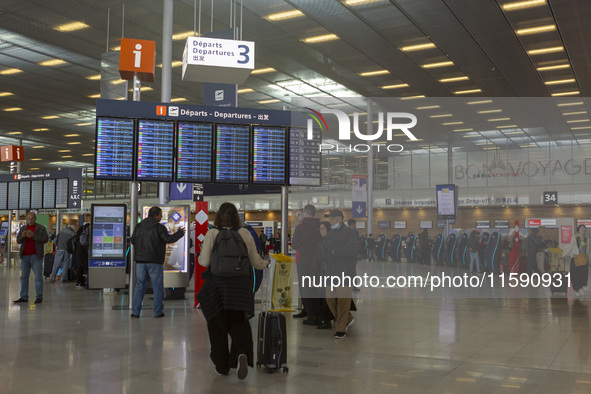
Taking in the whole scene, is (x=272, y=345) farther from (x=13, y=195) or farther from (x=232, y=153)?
(x=13, y=195)

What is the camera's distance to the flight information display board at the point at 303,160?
8.96 metres

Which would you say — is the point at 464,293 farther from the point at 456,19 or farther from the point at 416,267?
the point at 456,19

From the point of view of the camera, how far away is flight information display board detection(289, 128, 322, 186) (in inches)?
353

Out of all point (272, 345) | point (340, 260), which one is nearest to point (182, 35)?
point (340, 260)

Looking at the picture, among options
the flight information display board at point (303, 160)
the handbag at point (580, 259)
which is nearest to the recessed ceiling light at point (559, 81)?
the handbag at point (580, 259)

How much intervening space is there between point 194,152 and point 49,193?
11137 mm

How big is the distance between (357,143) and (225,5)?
5889mm

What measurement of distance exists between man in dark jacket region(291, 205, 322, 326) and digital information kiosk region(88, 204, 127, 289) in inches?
165

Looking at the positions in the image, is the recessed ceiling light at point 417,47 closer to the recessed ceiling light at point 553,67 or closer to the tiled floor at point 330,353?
the recessed ceiling light at point 553,67

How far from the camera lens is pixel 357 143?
779 centimetres

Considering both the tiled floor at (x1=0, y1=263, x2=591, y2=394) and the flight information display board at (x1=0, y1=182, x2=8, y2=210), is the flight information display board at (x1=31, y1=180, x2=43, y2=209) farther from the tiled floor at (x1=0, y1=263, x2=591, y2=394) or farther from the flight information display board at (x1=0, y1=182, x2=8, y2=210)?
the tiled floor at (x1=0, y1=263, x2=591, y2=394)

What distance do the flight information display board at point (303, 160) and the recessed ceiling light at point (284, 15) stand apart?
4.35 m

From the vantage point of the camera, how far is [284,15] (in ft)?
41.0

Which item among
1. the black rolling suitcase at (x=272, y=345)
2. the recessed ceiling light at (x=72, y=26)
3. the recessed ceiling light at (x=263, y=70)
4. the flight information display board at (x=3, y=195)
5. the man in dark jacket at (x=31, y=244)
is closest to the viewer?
the black rolling suitcase at (x=272, y=345)
